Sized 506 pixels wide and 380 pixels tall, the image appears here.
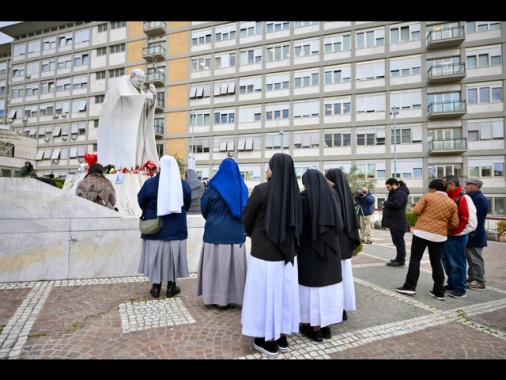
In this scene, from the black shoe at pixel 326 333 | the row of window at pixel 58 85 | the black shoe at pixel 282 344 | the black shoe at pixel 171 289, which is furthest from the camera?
the row of window at pixel 58 85

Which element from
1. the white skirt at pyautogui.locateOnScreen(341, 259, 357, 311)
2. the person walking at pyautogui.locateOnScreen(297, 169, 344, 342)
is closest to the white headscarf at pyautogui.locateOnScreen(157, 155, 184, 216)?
the person walking at pyautogui.locateOnScreen(297, 169, 344, 342)

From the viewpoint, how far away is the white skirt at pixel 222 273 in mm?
3898

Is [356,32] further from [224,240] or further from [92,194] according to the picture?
[224,240]

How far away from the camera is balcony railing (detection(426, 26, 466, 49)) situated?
88.8 ft

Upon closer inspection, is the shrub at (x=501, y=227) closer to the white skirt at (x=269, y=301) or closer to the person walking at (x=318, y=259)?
the person walking at (x=318, y=259)

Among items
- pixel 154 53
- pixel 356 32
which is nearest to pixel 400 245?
pixel 356 32

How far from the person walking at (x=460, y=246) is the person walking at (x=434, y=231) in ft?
0.78

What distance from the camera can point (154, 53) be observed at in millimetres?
36156

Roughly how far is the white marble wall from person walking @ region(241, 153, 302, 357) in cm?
339

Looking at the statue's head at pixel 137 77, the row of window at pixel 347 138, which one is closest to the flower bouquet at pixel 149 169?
the statue's head at pixel 137 77

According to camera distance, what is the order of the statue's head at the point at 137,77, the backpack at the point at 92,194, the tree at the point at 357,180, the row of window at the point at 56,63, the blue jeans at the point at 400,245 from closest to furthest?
the backpack at the point at 92,194, the blue jeans at the point at 400,245, the statue's head at the point at 137,77, the tree at the point at 357,180, the row of window at the point at 56,63

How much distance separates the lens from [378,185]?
28.9m

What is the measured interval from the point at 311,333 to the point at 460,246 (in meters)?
3.23
